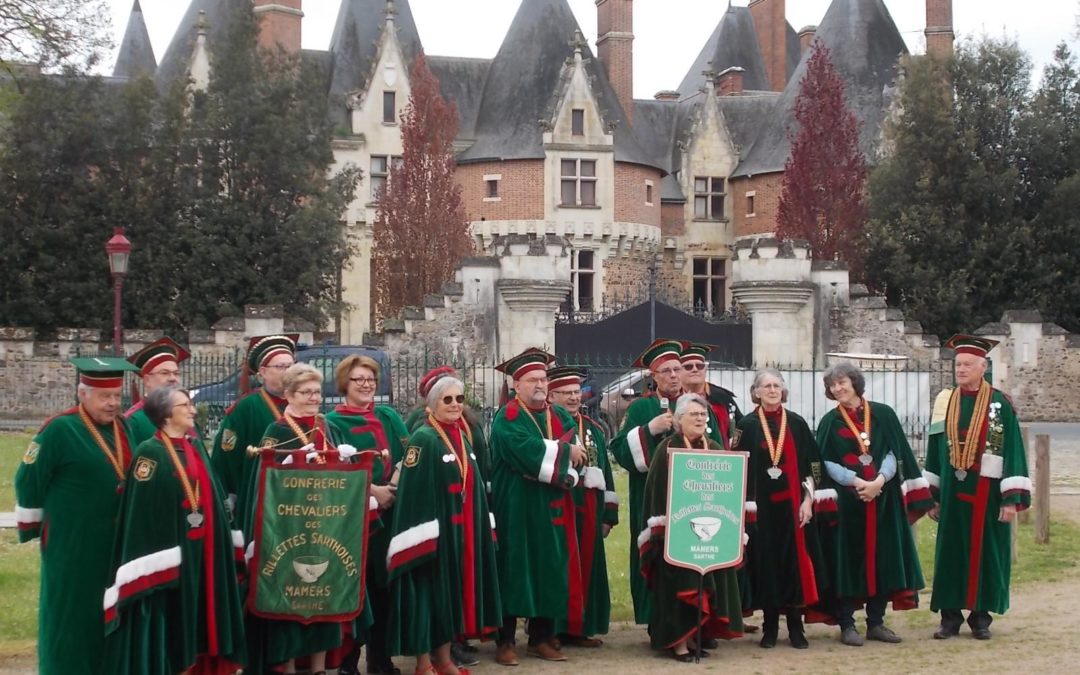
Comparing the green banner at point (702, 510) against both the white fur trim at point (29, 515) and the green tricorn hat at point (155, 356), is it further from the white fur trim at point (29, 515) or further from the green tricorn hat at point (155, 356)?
the white fur trim at point (29, 515)

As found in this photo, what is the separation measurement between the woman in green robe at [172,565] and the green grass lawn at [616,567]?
232 centimetres

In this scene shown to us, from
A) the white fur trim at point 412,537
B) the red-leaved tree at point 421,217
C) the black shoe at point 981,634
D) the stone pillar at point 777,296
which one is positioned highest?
the red-leaved tree at point 421,217

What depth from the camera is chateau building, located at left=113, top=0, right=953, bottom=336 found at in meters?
39.9

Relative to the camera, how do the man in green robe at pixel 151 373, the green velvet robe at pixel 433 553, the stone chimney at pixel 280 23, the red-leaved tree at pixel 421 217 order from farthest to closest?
the stone chimney at pixel 280 23
the red-leaved tree at pixel 421 217
the green velvet robe at pixel 433 553
the man in green robe at pixel 151 373

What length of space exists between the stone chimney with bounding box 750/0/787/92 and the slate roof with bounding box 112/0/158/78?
21301 millimetres

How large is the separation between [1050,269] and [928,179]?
3621 millimetres

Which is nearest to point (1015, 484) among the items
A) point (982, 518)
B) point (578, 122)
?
point (982, 518)

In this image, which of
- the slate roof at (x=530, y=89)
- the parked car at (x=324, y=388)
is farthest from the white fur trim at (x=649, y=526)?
the slate roof at (x=530, y=89)

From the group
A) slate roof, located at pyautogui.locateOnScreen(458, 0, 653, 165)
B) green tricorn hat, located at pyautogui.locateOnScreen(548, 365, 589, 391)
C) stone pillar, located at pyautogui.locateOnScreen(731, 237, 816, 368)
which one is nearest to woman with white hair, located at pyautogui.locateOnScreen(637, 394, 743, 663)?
green tricorn hat, located at pyautogui.locateOnScreen(548, 365, 589, 391)

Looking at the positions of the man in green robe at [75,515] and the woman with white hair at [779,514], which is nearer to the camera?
the man in green robe at [75,515]

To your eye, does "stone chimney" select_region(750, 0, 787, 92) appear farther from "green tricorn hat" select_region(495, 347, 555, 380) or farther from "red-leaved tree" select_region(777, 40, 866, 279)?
"green tricorn hat" select_region(495, 347, 555, 380)

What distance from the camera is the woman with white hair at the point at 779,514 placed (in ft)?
29.4

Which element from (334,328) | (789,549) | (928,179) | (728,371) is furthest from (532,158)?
(789,549)

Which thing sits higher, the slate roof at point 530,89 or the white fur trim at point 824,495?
the slate roof at point 530,89
